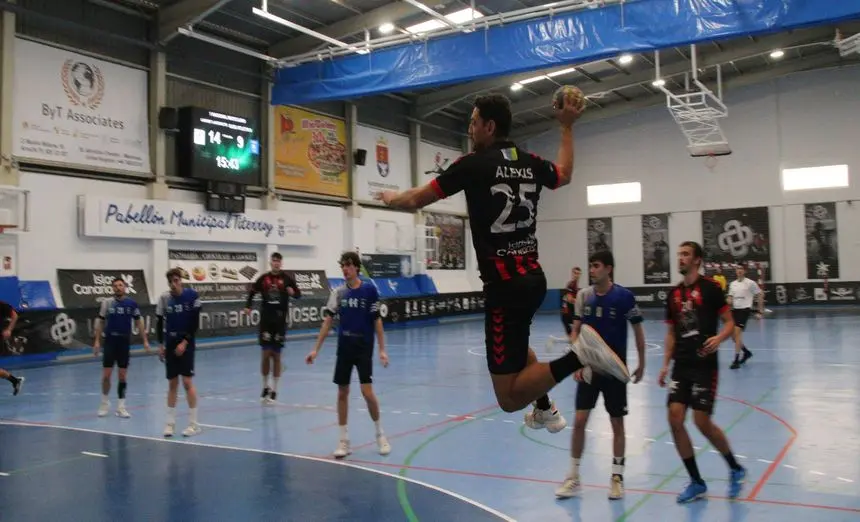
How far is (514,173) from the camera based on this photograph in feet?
12.7

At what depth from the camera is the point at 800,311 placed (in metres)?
29.9

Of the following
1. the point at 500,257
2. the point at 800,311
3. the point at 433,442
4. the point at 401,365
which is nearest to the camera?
the point at 500,257

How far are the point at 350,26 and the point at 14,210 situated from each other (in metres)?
10.8

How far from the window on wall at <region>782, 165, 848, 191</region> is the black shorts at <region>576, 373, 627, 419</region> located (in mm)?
28303

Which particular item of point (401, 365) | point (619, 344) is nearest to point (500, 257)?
point (619, 344)

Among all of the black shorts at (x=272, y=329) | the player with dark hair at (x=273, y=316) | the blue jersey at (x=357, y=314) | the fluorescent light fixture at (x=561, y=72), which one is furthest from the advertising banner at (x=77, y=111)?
the fluorescent light fixture at (x=561, y=72)

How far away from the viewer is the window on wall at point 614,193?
33875 millimetres

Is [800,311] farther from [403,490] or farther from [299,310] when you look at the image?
[403,490]

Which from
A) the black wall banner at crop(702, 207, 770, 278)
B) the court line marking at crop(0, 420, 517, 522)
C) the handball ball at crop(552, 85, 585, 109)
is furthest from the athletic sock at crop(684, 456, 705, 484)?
the black wall banner at crop(702, 207, 770, 278)

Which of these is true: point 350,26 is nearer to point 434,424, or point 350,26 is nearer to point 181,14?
point 181,14

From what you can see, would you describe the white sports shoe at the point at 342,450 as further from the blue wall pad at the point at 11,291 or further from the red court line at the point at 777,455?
the blue wall pad at the point at 11,291

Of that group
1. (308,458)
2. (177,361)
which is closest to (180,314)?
(177,361)

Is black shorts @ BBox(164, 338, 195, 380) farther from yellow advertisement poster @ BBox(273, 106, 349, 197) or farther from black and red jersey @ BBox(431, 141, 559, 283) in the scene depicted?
yellow advertisement poster @ BBox(273, 106, 349, 197)

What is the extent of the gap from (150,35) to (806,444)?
1971 cm
